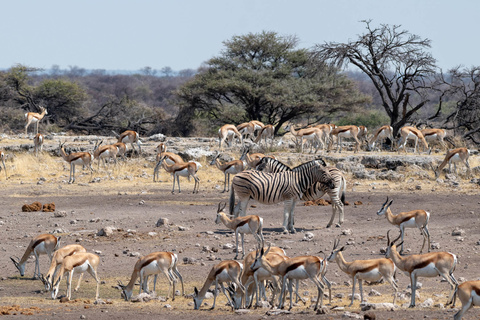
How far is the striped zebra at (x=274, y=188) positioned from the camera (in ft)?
→ 51.1

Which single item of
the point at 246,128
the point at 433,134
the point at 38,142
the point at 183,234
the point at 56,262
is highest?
the point at 433,134

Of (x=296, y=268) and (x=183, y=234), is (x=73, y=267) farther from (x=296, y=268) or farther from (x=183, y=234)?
(x=183, y=234)

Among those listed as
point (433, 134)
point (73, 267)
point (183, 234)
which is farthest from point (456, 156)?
point (73, 267)

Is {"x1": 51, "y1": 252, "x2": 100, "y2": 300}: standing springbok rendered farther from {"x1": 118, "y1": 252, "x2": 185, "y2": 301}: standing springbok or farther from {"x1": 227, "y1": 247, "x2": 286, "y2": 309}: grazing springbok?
{"x1": 227, "y1": 247, "x2": 286, "y2": 309}: grazing springbok

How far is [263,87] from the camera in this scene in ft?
108

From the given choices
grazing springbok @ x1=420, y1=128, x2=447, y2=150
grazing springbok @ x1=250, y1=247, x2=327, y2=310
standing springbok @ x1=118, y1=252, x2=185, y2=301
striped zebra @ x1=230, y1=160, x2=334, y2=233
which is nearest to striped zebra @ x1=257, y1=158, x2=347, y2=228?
striped zebra @ x1=230, y1=160, x2=334, y2=233

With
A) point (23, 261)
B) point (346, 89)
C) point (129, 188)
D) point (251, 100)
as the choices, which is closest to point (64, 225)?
point (23, 261)

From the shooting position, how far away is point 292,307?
9.61 metres

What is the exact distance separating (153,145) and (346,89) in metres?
11.7

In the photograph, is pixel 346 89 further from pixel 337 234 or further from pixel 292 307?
pixel 292 307

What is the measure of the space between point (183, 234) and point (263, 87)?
730 inches

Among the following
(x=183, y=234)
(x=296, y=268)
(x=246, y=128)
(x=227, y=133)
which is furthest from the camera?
(x=246, y=128)

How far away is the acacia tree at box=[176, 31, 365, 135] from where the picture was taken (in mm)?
32969

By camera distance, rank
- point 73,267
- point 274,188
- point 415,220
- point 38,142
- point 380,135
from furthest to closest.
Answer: point 380,135 < point 38,142 < point 274,188 < point 415,220 < point 73,267
